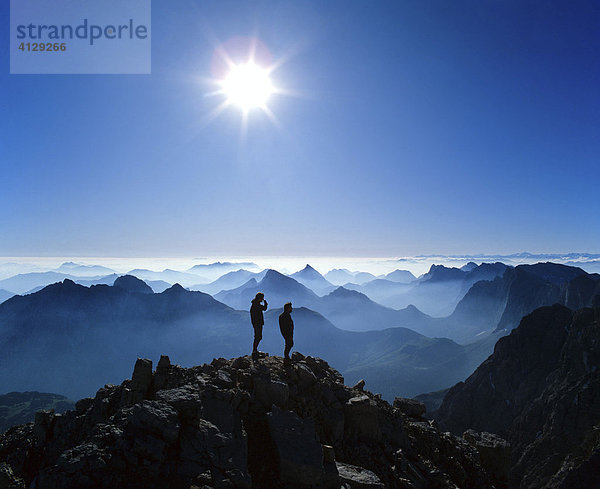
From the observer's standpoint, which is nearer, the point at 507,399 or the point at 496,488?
the point at 496,488

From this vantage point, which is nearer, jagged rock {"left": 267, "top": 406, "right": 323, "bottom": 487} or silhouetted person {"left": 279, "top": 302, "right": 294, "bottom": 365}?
jagged rock {"left": 267, "top": 406, "right": 323, "bottom": 487}

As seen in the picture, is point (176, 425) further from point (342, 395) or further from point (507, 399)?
point (507, 399)

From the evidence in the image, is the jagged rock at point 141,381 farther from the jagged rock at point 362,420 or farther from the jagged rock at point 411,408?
the jagged rock at point 411,408

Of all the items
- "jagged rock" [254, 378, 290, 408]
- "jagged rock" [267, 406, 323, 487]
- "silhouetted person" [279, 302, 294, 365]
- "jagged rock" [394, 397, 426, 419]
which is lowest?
"jagged rock" [394, 397, 426, 419]

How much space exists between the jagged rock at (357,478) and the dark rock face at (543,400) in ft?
174

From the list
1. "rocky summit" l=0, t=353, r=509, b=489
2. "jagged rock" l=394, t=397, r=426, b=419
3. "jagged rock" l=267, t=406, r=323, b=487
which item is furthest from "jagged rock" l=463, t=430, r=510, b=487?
"jagged rock" l=267, t=406, r=323, b=487

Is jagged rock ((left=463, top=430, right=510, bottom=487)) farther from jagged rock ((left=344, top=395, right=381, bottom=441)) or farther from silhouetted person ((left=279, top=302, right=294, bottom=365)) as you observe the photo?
silhouetted person ((left=279, top=302, right=294, bottom=365))

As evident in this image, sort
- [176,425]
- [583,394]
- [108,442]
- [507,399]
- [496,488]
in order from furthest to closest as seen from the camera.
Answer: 1. [507,399]
2. [583,394]
3. [496,488]
4. [176,425]
5. [108,442]

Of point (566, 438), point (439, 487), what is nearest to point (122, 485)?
point (439, 487)

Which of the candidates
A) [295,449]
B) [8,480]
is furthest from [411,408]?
[8,480]

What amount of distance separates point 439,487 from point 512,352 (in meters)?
171

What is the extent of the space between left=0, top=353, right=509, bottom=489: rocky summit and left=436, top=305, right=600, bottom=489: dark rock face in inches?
1858

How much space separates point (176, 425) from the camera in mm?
11734

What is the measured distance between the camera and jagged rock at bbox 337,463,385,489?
13.3 metres
